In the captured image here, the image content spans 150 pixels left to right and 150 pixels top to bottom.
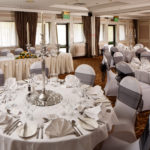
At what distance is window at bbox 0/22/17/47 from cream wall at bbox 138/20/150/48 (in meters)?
10.9

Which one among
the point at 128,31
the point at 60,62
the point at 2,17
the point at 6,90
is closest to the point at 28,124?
the point at 6,90

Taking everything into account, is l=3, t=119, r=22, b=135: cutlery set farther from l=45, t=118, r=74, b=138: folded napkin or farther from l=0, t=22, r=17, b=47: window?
l=0, t=22, r=17, b=47: window

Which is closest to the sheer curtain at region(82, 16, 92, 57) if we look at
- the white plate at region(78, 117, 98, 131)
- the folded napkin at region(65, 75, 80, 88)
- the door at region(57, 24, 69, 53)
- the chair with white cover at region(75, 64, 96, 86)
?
the door at region(57, 24, 69, 53)

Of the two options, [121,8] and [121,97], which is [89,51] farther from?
[121,97]

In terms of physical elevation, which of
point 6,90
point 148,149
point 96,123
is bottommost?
point 148,149

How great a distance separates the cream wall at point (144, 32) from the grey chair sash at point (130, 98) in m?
14.6

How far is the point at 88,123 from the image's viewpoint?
2076 mm

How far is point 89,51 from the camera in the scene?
43.6 ft

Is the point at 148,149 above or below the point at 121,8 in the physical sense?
below

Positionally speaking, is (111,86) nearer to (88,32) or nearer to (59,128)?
(59,128)

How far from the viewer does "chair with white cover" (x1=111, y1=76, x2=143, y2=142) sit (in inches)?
100

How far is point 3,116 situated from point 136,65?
13.3 ft

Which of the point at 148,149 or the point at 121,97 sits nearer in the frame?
the point at 148,149

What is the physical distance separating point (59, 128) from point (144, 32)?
16.4 m
